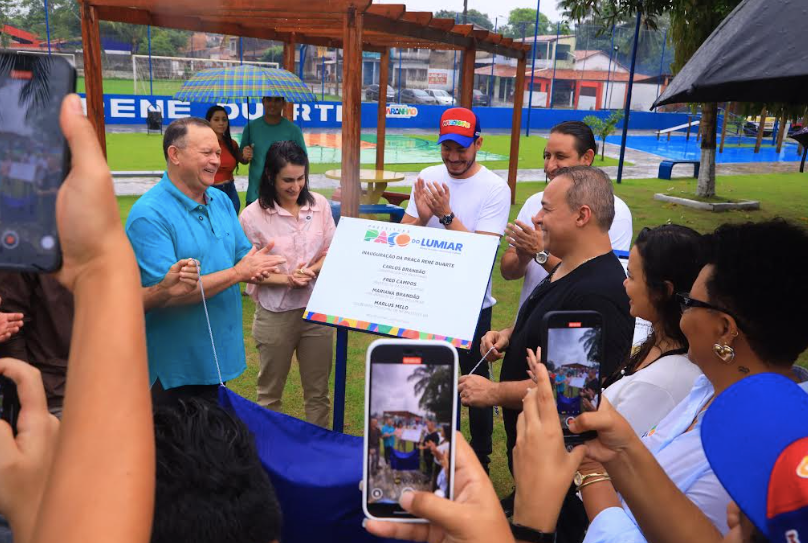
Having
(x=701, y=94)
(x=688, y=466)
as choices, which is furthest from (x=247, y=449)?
(x=701, y=94)

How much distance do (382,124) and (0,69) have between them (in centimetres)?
1020

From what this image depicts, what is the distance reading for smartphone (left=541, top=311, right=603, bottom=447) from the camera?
1.73 metres

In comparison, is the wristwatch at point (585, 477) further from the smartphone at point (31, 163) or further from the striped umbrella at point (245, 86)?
the striped umbrella at point (245, 86)

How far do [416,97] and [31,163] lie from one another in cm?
3800

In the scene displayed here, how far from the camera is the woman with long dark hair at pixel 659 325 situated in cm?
209

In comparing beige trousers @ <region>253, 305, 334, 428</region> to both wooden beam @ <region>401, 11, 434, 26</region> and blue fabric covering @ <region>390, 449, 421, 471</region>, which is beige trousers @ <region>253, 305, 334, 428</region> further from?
wooden beam @ <region>401, 11, 434, 26</region>

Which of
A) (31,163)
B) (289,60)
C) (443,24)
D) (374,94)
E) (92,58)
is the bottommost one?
(31,163)

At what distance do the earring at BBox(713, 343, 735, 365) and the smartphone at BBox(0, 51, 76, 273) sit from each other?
1521mm

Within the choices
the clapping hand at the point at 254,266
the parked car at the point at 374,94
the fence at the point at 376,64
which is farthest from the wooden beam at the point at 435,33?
the parked car at the point at 374,94

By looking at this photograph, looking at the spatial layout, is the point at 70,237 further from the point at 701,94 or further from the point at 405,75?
the point at 405,75

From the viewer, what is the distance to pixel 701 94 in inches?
91.7

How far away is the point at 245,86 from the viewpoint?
6.54 metres

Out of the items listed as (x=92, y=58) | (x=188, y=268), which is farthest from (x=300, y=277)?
(x=92, y=58)

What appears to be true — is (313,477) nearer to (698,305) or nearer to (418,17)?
(698,305)
